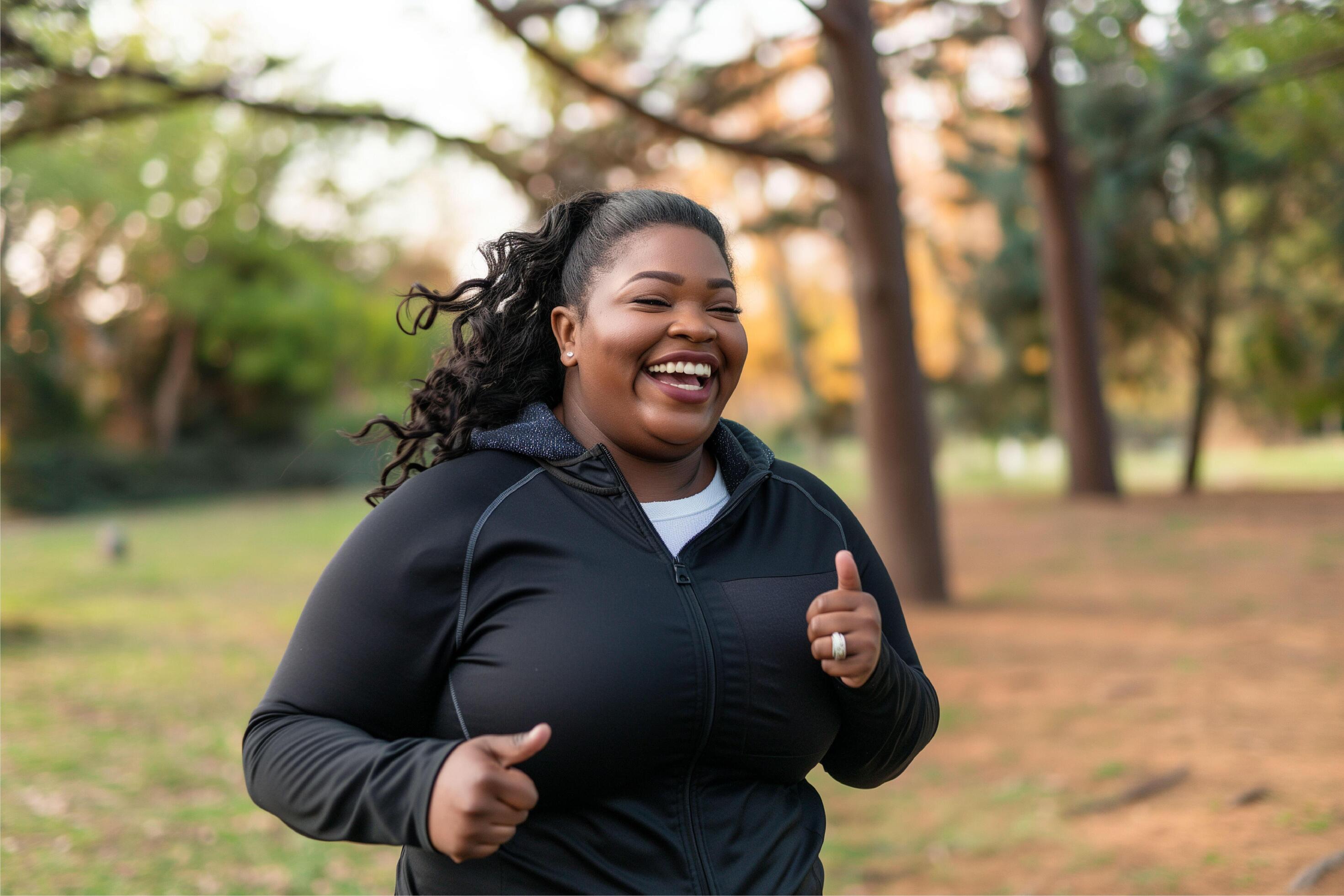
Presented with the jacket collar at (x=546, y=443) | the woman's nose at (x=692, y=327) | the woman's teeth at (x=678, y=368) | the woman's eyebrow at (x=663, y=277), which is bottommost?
the jacket collar at (x=546, y=443)

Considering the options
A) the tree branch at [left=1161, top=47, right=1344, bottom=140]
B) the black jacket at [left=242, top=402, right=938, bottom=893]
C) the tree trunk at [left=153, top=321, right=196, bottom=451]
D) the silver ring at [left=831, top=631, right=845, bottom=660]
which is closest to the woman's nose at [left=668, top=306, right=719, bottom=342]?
the black jacket at [left=242, top=402, right=938, bottom=893]

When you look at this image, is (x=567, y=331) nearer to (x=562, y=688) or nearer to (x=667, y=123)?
(x=562, y=688)

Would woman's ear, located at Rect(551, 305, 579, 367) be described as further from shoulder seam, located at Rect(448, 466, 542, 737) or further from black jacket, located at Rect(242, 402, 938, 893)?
shoulder seam, located at Rect(448, 466, 542, 737)

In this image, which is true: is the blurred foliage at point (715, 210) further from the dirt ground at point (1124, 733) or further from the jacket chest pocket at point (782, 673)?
the dirt ground at point (1124, 733)

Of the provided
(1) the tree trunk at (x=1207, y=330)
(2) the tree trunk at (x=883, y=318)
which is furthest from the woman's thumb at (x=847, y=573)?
(1) the tree trunk at (x=1207, y=330)

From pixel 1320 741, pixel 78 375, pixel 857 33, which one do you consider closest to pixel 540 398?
pixel 1320 741

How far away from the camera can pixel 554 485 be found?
2146mm

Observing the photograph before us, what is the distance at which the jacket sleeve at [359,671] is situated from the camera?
6.12 ft

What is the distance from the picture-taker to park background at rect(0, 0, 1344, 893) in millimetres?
5734

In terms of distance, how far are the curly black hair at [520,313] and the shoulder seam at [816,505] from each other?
0.48 metres

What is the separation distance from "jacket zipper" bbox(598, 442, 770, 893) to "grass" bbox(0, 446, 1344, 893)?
3.35 meters

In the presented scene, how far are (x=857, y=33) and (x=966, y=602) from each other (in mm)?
5261

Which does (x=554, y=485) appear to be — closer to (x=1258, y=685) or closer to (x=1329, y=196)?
(x=1258, y=685)

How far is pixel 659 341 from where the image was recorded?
7.30 feet
